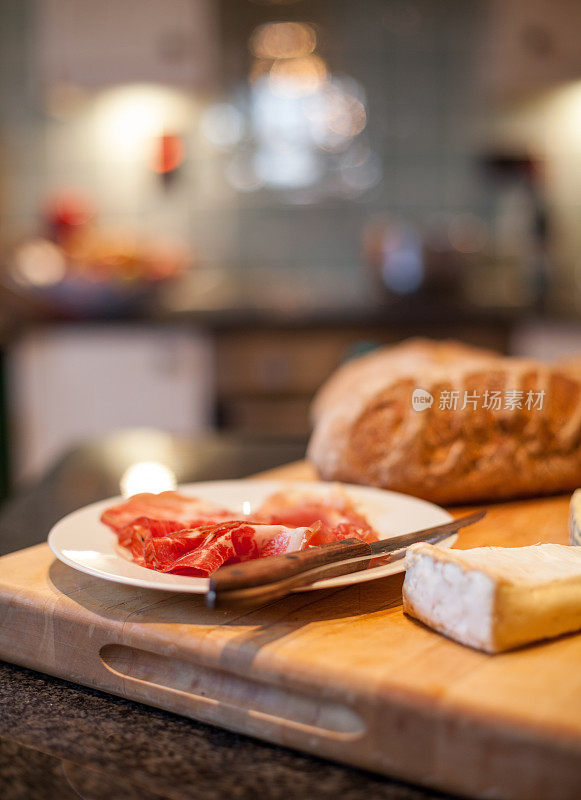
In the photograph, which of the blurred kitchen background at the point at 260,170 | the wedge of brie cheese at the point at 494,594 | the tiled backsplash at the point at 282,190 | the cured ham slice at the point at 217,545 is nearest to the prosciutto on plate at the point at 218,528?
the cured ham slice at the point at 217,545

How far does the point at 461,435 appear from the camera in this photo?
98 centimetres

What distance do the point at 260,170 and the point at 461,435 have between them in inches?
114

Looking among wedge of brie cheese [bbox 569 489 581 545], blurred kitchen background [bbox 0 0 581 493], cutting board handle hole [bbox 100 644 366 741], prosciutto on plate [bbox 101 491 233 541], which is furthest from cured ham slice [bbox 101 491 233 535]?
blurred kitchen background [bbox 0 0 581 493]

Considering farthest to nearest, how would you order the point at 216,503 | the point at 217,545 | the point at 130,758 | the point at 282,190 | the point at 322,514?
the point at 282,190 < the point at 216,503 < the point at 322,514 < the point at 217,545 < the point at 130,758

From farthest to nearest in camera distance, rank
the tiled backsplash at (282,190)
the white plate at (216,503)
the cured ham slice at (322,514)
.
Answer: the tiled backsplash at (282,190) → the cured ham slice at (322,514) → the white plate at (216,503)

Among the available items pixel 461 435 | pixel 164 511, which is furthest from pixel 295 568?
pixel 461 435

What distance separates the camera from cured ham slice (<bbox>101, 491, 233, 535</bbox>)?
0.75 m

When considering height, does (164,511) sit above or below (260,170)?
below

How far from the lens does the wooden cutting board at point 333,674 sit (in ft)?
1.50

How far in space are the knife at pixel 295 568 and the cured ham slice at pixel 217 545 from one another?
34mm

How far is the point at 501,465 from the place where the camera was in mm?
978

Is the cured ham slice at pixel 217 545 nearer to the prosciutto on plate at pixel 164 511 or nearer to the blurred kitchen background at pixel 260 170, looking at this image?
the prosciutto on plate at pixel 164 511

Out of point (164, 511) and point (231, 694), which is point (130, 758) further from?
point (164, 511)

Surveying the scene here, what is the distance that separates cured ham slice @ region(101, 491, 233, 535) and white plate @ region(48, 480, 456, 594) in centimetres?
1
